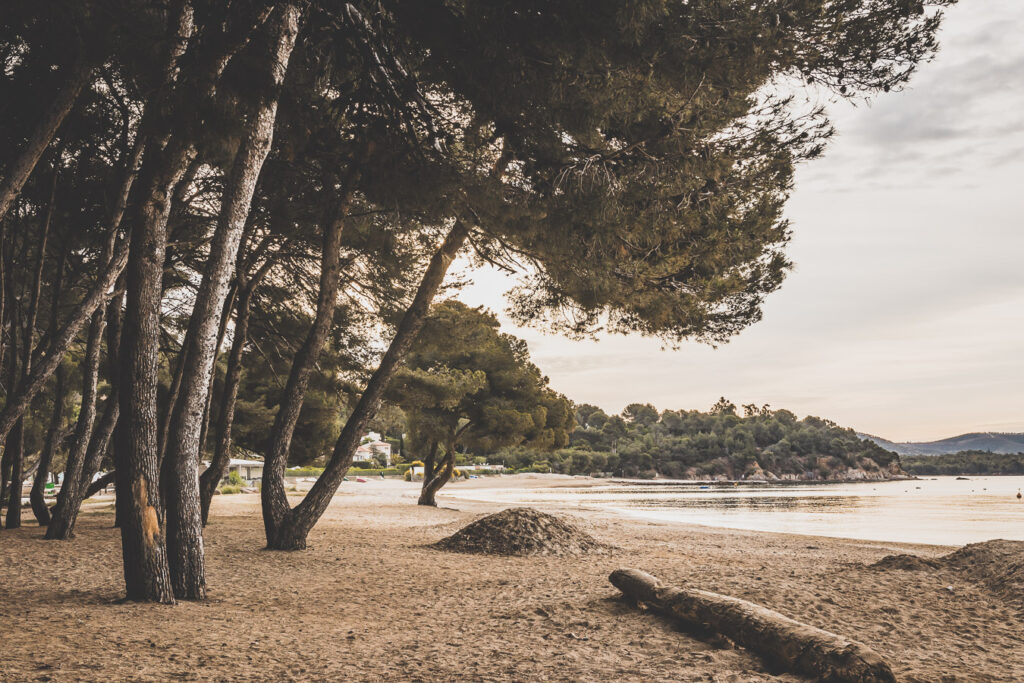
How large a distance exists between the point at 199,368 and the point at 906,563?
7615 millimetres

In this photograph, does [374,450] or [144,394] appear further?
[374,450]

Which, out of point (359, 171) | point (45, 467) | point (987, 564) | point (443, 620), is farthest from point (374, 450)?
point (443, 620)

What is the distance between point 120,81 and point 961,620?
31.8ft

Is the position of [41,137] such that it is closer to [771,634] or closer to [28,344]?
[28,344]

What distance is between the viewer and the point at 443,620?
16.6ft

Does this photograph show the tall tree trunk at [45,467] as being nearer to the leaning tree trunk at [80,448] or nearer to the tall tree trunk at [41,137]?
the leaning tree trunk at [80,448]

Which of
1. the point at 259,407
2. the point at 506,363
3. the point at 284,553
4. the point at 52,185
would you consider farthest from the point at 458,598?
the point at 506,363

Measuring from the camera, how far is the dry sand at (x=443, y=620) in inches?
144

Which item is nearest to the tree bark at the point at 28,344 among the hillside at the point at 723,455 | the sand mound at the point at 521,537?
the sand mound at the point at 521,537

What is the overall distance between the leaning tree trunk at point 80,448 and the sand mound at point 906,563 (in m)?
9.65

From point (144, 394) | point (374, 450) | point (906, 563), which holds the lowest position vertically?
point (906, 563)

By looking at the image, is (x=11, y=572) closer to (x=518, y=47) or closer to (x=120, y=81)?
(x=120, y=81)

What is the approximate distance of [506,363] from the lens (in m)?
21.5

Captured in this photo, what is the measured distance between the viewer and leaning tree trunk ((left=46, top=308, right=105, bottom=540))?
9078 millimetres
